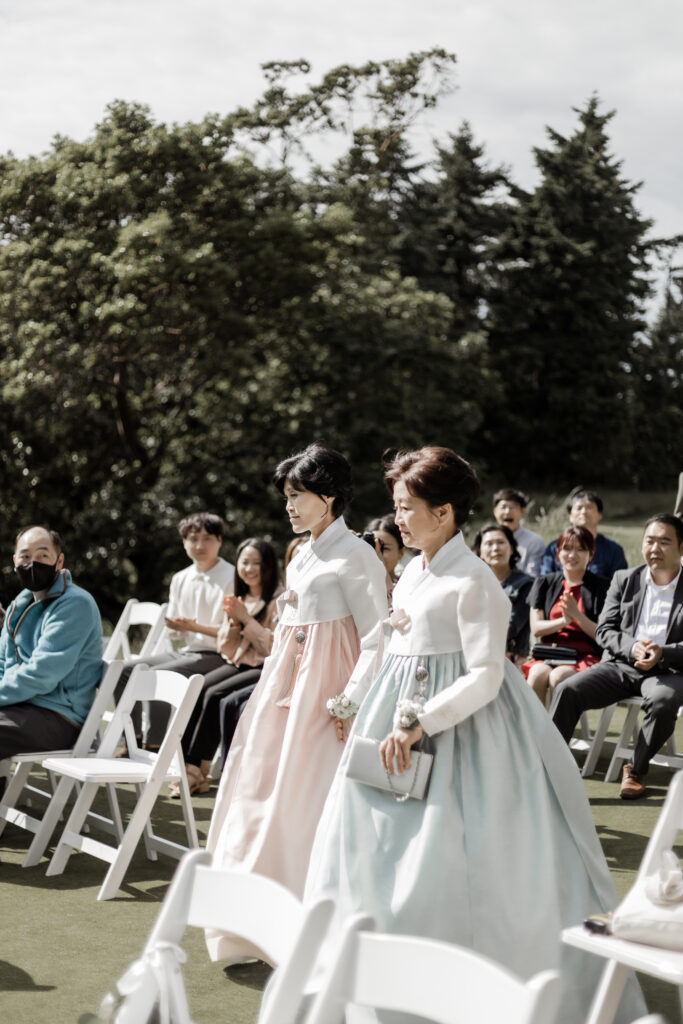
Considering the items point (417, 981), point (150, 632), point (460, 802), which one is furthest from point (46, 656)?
point (417, 981)

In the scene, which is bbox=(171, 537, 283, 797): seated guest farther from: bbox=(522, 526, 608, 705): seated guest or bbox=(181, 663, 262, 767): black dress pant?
bbox=(522, 526, 608, 705): seated guest

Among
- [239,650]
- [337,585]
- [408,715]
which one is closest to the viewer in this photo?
[408,715]

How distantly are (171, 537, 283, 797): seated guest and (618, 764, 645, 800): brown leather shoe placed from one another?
2183 millimetres

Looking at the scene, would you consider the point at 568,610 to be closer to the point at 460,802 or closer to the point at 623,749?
the point at 623,749

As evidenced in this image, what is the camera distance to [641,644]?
22.1 feet

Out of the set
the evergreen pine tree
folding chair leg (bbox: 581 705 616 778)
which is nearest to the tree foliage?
the evergreen pine tree

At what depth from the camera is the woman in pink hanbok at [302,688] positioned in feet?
13.8

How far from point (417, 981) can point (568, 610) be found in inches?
220

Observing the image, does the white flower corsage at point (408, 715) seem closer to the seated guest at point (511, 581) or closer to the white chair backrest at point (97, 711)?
the white chair backrest at point (97, 711)

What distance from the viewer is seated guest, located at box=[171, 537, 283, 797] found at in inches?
277

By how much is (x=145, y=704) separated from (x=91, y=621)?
1.74m

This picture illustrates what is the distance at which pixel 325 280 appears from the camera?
21000mm

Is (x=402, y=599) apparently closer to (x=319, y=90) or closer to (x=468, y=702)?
(x=468, y=702)

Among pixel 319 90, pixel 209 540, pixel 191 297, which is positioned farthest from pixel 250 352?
pixel 209 540
